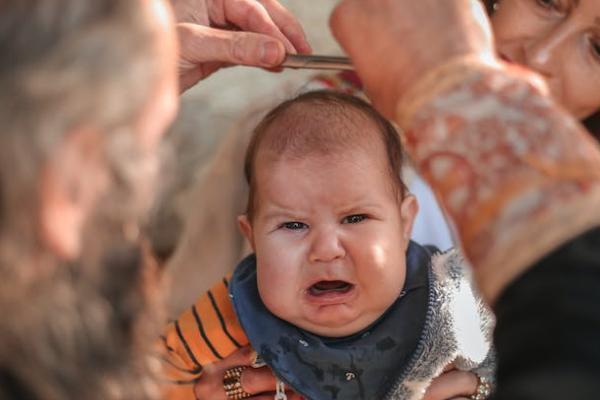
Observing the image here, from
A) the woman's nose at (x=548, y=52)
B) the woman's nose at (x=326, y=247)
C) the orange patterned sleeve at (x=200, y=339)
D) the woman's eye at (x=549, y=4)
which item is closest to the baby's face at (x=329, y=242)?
the woman's nose at (x=326, y=247)

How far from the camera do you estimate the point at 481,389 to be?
1.46m

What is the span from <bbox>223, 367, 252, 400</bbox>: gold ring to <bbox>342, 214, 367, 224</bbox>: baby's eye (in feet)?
1.15

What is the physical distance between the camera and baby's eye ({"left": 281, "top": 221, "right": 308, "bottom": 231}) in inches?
53.6

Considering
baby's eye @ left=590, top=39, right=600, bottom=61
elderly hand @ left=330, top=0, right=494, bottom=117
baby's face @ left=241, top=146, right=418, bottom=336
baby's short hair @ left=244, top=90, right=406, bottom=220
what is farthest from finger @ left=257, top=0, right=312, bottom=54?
elderly hand @ left=330, top=0, right=494, bottom=117

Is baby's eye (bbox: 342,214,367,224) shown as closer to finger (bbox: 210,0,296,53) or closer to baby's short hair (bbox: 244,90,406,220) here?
baby's short hair (bbox: 244,90,406,220)

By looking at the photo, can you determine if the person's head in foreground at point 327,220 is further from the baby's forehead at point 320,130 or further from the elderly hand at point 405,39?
the elderly hand at point 405,39

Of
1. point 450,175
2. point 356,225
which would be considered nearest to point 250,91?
point 356,225

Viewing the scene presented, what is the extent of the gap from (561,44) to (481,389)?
2.14ft

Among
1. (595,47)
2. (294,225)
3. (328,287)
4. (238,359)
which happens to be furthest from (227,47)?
(595,47)

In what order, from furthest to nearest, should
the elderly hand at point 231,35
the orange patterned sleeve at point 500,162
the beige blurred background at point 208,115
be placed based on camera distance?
the beige blurred background at point 208,115
the elderly hand at point 231,35
the orange patterned sleeve at point 500,162

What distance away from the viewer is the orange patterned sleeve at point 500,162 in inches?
29.8

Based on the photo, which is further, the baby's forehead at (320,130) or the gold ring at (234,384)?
the gold ring at (234,384)

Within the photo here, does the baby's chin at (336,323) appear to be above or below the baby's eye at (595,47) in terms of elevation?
below

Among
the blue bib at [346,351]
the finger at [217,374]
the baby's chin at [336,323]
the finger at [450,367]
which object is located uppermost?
the baby's chin at [336,323]
